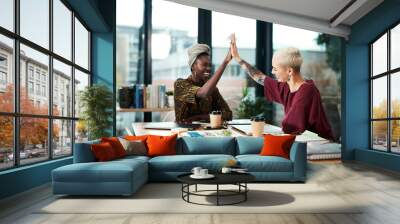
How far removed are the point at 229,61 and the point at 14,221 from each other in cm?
399

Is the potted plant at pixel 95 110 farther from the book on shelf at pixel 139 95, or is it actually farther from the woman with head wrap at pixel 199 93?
the woman with head wrap at pixel 199 93

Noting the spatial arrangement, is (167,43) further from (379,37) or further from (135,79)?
(379,37)

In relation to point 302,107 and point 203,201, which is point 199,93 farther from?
point 203,201

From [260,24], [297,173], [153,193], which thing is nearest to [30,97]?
[153,193]

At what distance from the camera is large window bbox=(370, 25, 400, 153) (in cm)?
766

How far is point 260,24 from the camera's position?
786 cm

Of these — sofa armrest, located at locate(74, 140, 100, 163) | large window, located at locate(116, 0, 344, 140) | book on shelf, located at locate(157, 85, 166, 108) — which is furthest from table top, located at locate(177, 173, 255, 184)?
large window, located at locate(116, 0, 344, 140)

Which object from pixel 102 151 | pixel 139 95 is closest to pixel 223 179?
pixel 102 151

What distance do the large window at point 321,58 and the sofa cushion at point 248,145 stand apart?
1481mm

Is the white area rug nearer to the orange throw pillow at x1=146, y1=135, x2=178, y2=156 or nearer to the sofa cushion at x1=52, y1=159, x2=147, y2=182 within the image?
the sofa cushion at x1=52, y1=159, x2=147, y2=182

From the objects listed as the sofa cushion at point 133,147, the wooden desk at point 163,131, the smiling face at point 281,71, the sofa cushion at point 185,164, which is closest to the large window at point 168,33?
the wooden desk at point 163,131

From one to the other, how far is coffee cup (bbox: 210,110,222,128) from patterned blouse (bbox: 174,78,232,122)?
64 mm

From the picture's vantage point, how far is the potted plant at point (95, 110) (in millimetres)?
7227

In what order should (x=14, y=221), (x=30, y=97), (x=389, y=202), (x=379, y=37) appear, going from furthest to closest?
1. (x=379, y=37)
2. (x=30, y=97)
3. (x=389, y=202)
4. (x=14, y=221)
